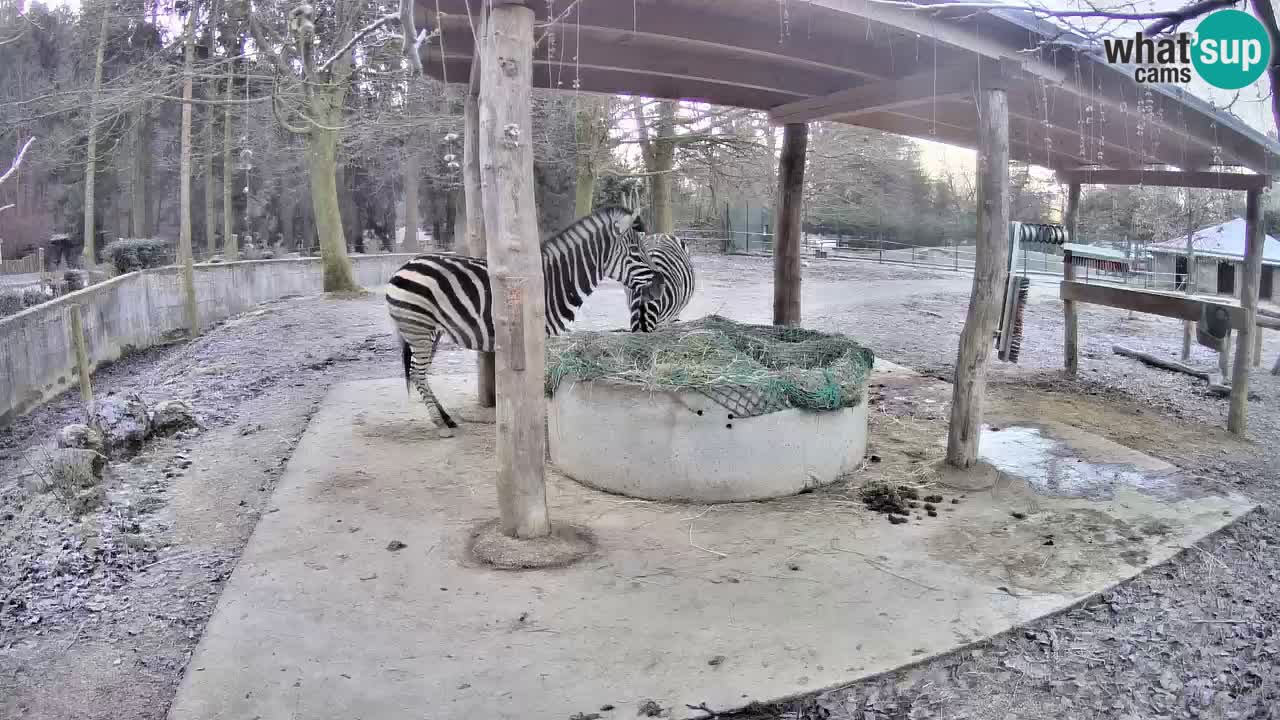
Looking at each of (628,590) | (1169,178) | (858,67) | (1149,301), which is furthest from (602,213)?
(1169,178)

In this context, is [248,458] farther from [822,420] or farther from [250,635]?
[822,420]

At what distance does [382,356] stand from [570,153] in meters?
8.66

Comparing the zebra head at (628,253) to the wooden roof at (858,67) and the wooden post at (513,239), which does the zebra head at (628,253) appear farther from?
the wooden post at (513,239)

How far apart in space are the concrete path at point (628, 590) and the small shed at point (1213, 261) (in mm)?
8110

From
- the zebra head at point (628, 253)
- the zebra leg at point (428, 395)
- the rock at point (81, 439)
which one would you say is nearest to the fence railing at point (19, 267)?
the rock at point (81, 439)

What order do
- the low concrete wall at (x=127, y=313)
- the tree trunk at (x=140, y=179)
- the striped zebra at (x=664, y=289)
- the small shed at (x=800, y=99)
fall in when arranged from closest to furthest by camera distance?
the small shed at (x=800, y=99), the striped zebra at (x=664, y=289), the low concrete wall at (x=127, y=313), the tree trunk at (x=140, y=179)

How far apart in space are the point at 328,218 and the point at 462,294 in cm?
1246

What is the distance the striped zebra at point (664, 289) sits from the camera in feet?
28.1

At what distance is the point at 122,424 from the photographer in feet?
23.0

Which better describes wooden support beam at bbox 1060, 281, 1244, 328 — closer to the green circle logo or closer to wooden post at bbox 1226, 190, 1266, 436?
wooden post at bbox 1226, 190, 1266, 436

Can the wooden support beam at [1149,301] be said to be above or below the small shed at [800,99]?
below

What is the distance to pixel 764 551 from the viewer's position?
4562 millimetres

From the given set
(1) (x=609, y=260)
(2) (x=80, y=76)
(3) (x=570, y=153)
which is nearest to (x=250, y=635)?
(1) (x=609, y=260)

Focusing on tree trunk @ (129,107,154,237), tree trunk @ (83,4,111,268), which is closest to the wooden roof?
tree trunk @ (83,4,111,268)
